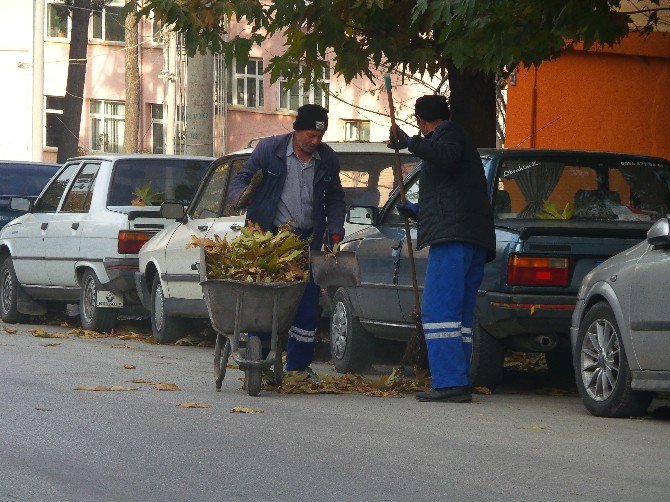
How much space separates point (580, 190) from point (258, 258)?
232cm

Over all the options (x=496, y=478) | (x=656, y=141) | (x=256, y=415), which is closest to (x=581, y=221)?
(x=256, y=415)

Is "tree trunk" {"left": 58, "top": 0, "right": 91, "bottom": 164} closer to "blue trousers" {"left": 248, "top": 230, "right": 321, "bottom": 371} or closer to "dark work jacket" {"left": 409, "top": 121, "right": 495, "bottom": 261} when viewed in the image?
"blue trousers" {"left": 248, "top": 230, "right": 321, "bottom": 371}

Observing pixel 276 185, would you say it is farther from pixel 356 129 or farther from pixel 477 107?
pixel 356 129

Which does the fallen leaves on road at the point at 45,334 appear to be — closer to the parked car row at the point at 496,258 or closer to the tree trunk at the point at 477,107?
the parked car row at the point at 496,258

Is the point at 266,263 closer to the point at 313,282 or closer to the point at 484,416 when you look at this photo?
the point at 313,282

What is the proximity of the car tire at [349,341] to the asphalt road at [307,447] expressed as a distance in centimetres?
131

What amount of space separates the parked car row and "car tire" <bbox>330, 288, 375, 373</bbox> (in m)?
0.01

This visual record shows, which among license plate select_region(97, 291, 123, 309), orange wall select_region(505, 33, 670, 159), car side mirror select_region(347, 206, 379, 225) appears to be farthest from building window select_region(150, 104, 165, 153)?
car side mirror select_region(347, 206, 379, 225)

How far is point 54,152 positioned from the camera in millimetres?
47688

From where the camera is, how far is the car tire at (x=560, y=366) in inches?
494

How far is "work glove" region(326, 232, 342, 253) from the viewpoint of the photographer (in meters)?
10.6

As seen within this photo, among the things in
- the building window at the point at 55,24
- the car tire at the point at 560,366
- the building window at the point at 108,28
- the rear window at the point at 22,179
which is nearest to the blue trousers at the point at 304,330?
the car tire at the point at 560,366

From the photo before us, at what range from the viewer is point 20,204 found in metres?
17.2

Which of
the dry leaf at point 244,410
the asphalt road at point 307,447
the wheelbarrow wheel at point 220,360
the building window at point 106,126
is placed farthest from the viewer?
the building window at point 106,126
